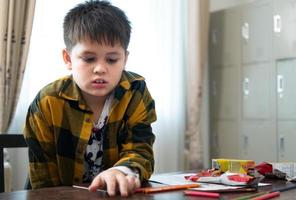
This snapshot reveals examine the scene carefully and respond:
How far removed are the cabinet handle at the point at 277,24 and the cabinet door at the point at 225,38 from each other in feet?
0.98

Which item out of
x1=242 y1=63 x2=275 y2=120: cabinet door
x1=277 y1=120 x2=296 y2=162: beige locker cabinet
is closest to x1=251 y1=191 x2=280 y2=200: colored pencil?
x1=277 y1=120 x2=296 y2=162: beige locker cabinet

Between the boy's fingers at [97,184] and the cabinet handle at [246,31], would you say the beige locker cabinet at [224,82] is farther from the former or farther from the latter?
the boy's fingers at [97,184]

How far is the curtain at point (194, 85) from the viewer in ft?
9.08

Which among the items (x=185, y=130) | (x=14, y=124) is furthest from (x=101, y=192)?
(x=185, y=130)

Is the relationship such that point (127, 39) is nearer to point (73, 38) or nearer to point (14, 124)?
point (73, 38)

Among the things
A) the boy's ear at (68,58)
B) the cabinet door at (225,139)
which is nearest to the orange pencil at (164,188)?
the boy's ear at (68,58)

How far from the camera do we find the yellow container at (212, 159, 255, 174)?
0.95m

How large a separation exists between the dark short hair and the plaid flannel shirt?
0.12m

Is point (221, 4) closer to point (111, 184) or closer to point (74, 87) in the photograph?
point (74, 87)

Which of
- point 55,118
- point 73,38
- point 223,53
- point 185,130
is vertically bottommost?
point 185,130

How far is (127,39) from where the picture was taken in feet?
3.36

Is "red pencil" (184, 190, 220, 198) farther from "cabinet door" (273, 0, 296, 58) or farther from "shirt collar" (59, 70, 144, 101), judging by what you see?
"cabinet door" (273, 0, 296, 58)

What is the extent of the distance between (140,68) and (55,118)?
165 cm

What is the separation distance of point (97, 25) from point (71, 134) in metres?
0.27
